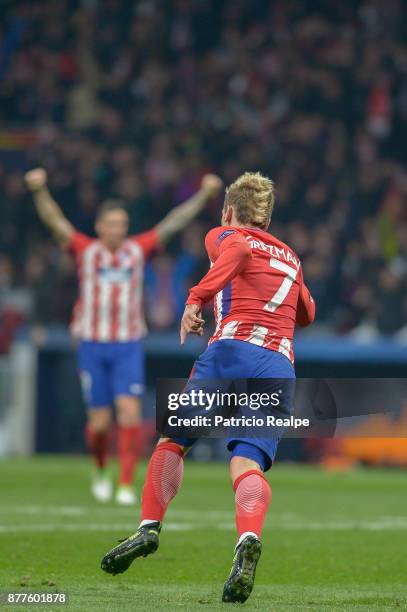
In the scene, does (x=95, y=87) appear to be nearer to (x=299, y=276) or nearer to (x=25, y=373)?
(x=25, y=373)

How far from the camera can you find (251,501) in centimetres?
617

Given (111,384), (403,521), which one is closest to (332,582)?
(403,521)

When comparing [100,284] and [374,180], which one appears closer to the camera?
[100,284]

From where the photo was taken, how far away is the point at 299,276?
21.9 feet

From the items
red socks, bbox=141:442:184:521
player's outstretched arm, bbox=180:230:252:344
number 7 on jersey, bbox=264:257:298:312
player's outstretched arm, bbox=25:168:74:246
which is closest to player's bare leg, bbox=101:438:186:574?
red socks, bbox=141:442:184:521

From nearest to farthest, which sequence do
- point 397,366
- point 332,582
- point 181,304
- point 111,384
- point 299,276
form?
point 299,276 < point 332,582 < point 111,384 < point 397,366 < point 181,304

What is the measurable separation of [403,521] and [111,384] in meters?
3.05

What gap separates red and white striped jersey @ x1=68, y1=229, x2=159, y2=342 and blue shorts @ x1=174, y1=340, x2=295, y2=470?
6056 millimetres

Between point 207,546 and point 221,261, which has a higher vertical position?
point 221,261

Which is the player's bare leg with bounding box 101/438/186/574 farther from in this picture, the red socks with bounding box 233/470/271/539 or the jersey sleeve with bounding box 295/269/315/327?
the jersey sleeve with bounding box 295/269/315/327

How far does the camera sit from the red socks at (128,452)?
39.3 ft

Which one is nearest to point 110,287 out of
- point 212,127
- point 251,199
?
point 251,199

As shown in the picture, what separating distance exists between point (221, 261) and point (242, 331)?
0.37 m

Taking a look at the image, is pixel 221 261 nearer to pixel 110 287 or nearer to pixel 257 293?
A: pixel 257 293
